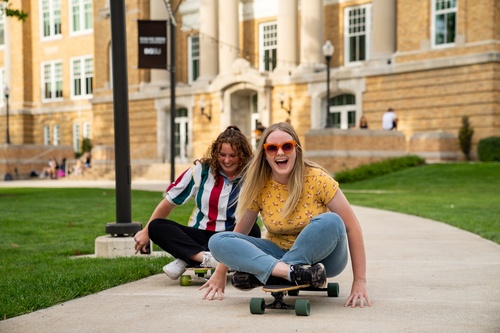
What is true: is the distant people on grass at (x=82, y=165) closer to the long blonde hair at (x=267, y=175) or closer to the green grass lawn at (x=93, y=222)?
the green grass lawn at (x=93, y=222)

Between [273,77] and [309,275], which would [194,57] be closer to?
[273,77]

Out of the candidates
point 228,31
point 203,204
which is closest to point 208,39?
point 228,31

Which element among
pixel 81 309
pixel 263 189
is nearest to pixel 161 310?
pixel 81 309

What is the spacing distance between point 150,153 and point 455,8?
20.0 m

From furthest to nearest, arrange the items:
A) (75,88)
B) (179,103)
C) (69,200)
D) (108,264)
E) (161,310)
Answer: (75,88), (179,103), (69,200), (108,264), (161,310)

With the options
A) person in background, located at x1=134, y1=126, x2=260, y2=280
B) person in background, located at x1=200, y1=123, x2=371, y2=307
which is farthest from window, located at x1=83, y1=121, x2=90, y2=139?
person in background, located at x1=200, y1=123, x2=371, y2=307

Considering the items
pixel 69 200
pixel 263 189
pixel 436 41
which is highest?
pixel 436 41

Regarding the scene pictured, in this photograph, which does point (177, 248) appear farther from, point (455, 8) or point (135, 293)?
point (455, 8)

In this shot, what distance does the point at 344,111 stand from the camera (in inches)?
1403

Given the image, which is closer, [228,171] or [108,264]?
[228,171]

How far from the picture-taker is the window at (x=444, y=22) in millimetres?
31244

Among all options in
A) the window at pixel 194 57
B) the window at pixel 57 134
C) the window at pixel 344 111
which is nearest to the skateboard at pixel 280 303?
the window at pixel 344 111

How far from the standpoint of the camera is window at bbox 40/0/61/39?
54.2 meters

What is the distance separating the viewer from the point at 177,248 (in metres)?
5.99
